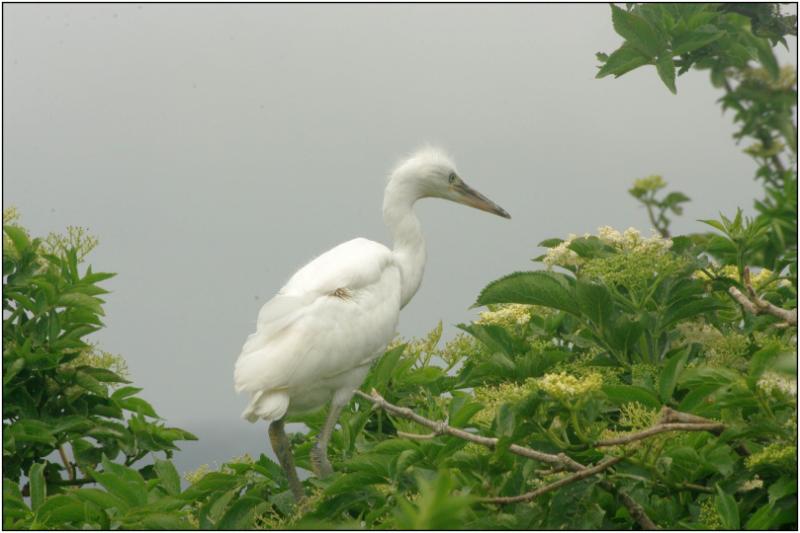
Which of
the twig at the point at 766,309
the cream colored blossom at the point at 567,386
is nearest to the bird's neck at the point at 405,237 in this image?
the twig at the point at 766,309

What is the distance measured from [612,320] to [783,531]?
0.98 meters

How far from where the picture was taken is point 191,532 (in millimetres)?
3586

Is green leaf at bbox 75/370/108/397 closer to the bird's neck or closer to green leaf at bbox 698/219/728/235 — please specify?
the bird's neck

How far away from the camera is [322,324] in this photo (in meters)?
4.55

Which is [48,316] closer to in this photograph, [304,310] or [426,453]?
[304,310]

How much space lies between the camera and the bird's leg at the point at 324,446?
4387 millimetres

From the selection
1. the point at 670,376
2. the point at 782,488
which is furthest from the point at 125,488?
the point at 782,488

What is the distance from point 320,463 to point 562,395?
1.91 metres

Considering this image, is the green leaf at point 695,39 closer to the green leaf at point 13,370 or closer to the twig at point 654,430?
the twig at point 654,430

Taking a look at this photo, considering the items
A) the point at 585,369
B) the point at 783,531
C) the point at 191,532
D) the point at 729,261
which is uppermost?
the point at 729,261

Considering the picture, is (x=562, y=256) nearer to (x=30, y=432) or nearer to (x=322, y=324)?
(x=322, y=324)

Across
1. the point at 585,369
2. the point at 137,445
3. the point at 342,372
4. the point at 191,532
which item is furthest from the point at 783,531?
the point at 137,445

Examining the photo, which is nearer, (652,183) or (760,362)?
(760,362)

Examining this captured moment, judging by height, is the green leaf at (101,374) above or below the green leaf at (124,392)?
above
